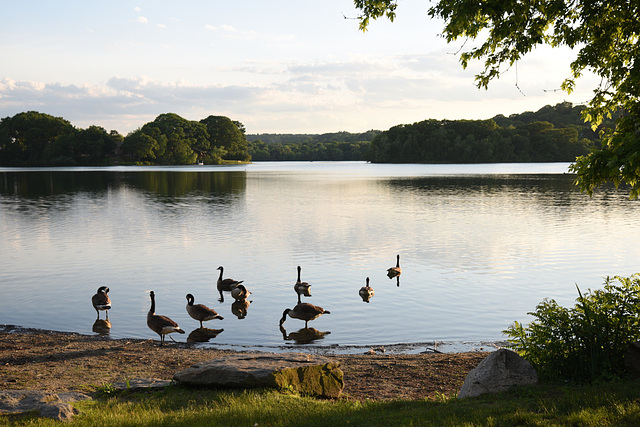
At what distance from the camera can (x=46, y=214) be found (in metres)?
43.0

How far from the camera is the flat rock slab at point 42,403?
7.66 meters

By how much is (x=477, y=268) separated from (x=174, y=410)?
57.2 feet

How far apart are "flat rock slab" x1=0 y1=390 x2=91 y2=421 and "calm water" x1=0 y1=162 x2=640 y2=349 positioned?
574cm

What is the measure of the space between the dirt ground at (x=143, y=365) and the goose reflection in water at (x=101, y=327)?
0.78 metres

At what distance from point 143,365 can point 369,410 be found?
5805 mm

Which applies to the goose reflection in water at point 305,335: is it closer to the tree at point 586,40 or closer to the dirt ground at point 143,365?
the dirt ground at point 143,365

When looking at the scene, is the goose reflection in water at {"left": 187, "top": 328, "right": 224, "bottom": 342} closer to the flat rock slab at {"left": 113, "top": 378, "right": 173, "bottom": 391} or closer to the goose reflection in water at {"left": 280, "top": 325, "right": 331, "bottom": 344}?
the goose reflection in water at {"left": 280, "top": 325, "right": 331, "bottom": 344}

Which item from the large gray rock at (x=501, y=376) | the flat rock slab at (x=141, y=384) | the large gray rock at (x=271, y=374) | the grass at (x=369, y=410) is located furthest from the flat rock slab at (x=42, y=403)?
the large gray rock at (x=501, y=376)

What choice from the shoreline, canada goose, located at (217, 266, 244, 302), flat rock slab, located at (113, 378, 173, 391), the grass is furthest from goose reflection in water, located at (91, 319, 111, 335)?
the grass

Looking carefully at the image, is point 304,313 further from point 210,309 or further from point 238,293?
point 238,293

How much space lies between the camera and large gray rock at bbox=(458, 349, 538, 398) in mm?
8750

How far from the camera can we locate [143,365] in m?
11.7

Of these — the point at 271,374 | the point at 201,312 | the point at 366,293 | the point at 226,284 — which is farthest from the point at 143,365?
the point at 366,293

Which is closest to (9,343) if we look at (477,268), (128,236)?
(477,268)
